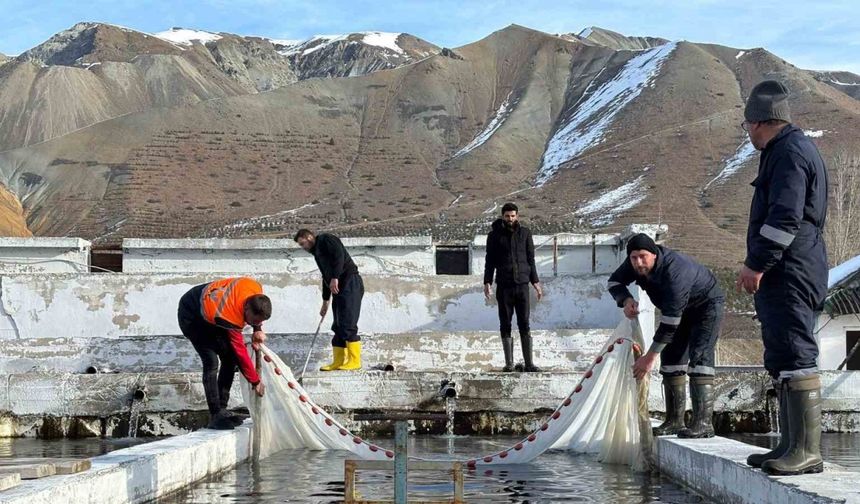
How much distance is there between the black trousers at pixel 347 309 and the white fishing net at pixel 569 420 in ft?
8.31

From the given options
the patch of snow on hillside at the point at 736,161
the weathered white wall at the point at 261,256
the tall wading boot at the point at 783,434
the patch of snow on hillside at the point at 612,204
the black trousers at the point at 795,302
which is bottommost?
the tall wading boot at the point at 783,434

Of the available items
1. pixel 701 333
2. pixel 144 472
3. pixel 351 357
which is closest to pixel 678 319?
pixel 701 333

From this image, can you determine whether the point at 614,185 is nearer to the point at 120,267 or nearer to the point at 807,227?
the point at 120,267

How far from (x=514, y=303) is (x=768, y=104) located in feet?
21.0

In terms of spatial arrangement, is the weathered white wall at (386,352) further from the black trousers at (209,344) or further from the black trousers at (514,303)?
the black trousers at (209,344)

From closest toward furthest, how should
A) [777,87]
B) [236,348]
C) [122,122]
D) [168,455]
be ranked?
1. [777,87]
2. [168,455]
3. [236,348]
4. [122,122]

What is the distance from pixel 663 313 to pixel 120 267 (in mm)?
14397

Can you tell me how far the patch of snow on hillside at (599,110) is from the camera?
116 meters

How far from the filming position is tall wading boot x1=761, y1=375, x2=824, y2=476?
17.9 feet

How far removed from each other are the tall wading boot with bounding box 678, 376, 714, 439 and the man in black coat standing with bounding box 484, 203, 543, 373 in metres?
4.04

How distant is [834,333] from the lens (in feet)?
78.8

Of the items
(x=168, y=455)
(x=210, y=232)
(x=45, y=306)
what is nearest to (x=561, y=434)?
(x=168, y=455)

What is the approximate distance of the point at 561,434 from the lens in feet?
29.5

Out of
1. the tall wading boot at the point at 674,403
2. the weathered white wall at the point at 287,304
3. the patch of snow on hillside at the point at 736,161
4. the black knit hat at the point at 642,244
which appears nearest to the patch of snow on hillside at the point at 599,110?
the patch of snow on hillside at the point at 736,161
